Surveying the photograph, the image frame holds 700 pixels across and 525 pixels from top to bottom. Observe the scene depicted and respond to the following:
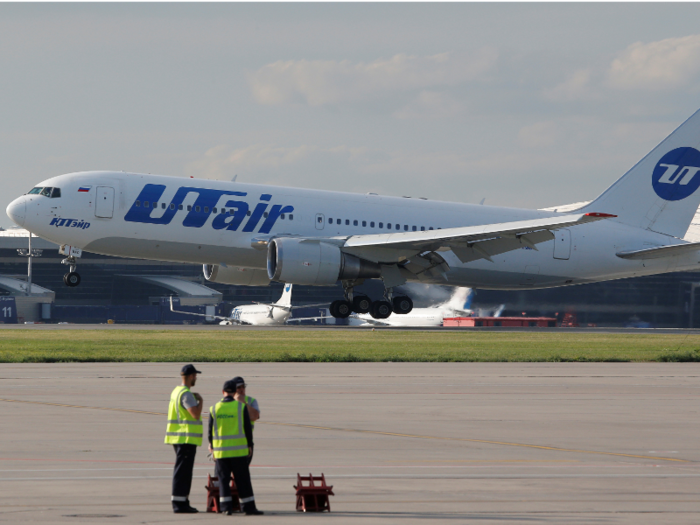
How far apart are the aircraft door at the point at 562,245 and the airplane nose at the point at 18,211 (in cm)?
2432

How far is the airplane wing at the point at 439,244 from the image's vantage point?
4012 centimetres

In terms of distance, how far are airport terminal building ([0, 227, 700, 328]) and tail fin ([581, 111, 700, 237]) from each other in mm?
23190

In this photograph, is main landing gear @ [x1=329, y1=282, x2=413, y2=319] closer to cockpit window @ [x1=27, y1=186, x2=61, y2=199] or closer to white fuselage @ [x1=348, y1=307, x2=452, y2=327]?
cockpit window @ [x1=27, y1=186, x2=61, y2=199]

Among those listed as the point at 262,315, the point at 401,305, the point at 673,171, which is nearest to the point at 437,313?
the point at 262,315

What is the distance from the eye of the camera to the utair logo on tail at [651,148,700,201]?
49.1m

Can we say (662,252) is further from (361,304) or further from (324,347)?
(324,347)
